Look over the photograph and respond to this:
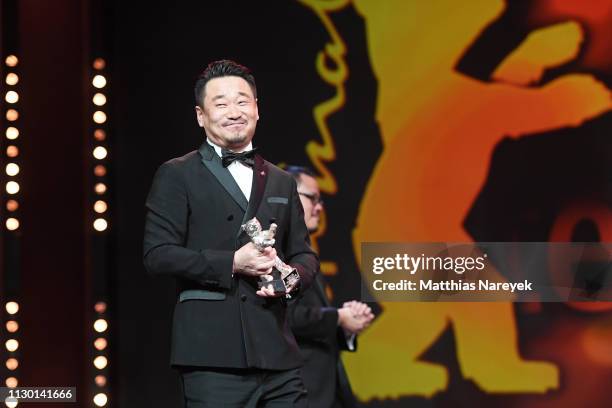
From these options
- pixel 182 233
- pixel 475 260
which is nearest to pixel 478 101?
pixel 475 260

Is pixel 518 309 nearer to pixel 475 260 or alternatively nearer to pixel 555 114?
pixel 475 260

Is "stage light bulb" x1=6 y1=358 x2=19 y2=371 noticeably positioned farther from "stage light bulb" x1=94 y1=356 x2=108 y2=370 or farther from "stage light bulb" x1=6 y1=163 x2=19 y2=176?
"stage light bulb" x1=6 y1=163 x2=19 y2=176

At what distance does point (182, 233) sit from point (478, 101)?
7.82 ft

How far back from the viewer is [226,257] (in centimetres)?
281

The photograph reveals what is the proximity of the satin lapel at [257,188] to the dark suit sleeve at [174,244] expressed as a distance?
139 millimetres

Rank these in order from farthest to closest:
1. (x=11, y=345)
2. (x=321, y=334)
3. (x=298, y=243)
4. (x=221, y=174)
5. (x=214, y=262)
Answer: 1. (x=11, y=345)
2. (x=321, y=334)
3. (x=298, y=243)
4. (x=221, y=174)
5. (x=214, y=262)

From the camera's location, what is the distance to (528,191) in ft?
16.1

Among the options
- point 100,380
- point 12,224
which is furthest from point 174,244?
point 100,380

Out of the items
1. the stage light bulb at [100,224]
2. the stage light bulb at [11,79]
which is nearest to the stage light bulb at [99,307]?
the stage light bulb at [100,224]

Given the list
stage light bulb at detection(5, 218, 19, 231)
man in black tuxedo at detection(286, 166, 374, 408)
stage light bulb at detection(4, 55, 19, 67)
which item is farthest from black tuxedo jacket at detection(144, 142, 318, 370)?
stage light bulb at detection(4, 55, 19, 67)

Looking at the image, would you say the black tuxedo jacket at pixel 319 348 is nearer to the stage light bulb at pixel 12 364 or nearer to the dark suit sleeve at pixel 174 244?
the dark suit sleeve at pixel 174 244

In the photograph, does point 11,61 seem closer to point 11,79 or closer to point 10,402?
point 11,79

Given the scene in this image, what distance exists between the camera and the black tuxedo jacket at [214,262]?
282 centimetres

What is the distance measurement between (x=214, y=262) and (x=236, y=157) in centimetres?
33
